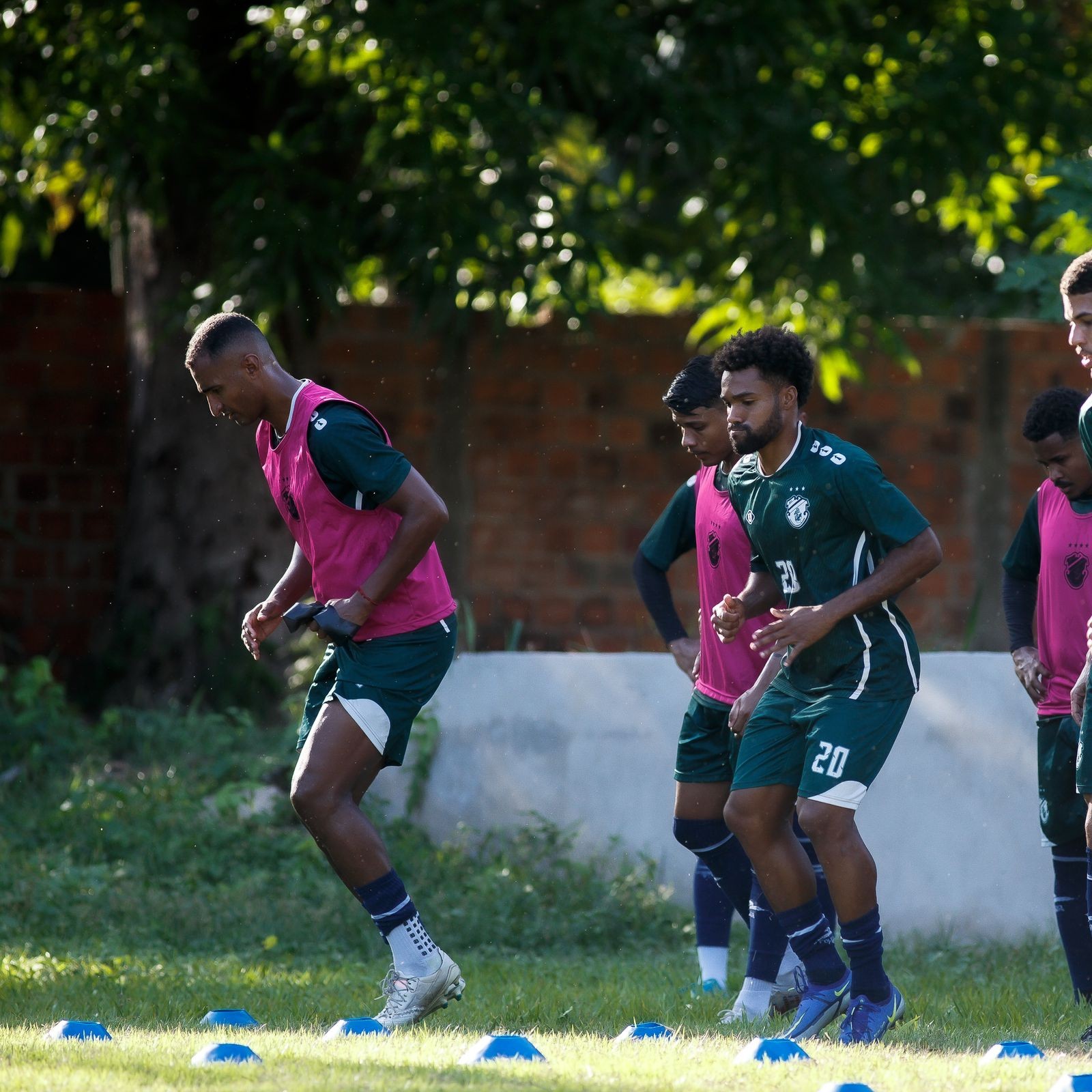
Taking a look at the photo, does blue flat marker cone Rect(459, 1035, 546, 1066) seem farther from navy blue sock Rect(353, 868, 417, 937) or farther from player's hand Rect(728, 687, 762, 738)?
player's hand Rect(728, 687, 762, 738)

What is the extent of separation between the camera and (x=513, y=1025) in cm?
497

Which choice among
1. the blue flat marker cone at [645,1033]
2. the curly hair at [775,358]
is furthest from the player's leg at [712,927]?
the curly hair at [775,358]

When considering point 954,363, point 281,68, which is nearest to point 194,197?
point 281,68

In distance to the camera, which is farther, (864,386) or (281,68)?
(864,386)

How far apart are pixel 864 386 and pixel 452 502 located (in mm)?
2806

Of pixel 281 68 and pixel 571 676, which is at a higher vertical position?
pixel 281 68

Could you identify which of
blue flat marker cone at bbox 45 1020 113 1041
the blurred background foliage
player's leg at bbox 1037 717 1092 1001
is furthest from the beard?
the blurred background foliage

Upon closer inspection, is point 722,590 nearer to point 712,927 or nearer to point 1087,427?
point 712,927

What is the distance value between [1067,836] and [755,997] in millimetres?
1134

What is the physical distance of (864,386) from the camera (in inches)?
416

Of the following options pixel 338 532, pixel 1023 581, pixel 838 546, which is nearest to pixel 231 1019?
pixel 338 532

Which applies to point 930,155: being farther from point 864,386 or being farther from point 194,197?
point 194,197

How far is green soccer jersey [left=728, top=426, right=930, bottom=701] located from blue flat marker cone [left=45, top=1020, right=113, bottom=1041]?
218cm

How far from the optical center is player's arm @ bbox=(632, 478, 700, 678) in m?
5.65
